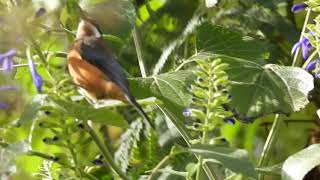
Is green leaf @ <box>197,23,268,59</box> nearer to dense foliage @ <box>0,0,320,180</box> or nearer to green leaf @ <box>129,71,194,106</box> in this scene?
dense foliage @ <box>0,0,320,180</box>

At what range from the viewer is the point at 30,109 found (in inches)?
42.0

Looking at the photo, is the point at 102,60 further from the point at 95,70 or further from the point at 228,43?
the point at 228,43

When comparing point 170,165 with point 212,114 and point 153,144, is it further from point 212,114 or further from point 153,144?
point 212,114

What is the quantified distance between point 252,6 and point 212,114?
79 centimetres

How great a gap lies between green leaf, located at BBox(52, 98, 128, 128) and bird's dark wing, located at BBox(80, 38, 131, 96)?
8 centimetres

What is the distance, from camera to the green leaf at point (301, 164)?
1.21m

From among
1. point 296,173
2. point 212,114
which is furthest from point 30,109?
point 296,173

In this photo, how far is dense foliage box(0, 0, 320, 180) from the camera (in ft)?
3.58

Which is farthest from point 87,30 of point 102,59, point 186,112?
point 186,112

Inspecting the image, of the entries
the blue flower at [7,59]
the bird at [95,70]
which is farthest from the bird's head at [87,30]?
the blue flower at [7,59]

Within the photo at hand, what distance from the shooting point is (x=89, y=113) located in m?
1.09

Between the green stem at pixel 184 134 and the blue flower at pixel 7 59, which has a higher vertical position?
the blue flower at pixel 7 59

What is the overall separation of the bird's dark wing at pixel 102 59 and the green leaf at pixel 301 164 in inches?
9.1

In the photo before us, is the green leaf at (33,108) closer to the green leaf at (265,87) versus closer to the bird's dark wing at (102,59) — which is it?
the bird's dark wing at (102,59)
